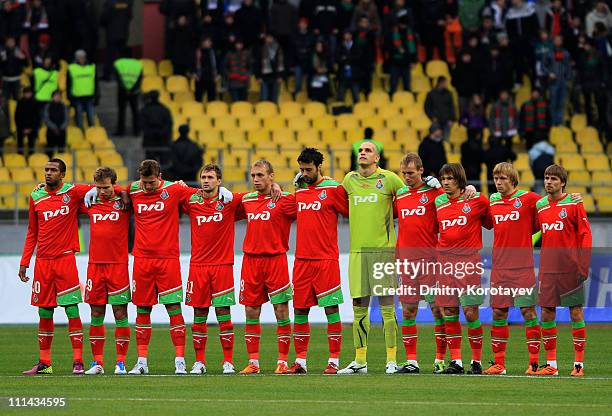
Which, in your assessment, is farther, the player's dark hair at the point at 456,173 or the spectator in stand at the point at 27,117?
the spectator in stand at the point at 27,117

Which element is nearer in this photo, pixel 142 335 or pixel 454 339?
pixel 454 339

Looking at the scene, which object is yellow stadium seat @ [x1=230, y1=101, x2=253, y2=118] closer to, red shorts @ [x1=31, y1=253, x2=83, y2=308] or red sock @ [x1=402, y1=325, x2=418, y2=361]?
red shorts @ [x1=31, y1=253, x2=83, y2=308]

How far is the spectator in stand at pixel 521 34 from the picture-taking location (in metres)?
30.5

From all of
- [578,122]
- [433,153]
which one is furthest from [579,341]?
[578,122]

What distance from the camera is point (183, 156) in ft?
86.8

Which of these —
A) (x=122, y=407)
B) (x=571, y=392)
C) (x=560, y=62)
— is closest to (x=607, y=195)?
(x=560, y=62)

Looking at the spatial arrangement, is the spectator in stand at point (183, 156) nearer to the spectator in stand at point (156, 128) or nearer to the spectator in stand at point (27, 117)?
the spectator in stand at point (156, 128)

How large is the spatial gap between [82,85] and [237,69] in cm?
328

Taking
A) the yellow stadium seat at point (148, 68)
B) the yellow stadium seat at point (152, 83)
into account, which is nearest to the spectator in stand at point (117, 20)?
the yellow stadium seat at point (152, 83)

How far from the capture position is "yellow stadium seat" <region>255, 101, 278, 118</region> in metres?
30.3

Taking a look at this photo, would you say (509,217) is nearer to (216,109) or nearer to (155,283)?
(155,283)

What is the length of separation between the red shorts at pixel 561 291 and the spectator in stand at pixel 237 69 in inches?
612

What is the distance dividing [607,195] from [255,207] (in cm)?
1366

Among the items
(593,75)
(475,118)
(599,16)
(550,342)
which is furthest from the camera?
(599,16)
